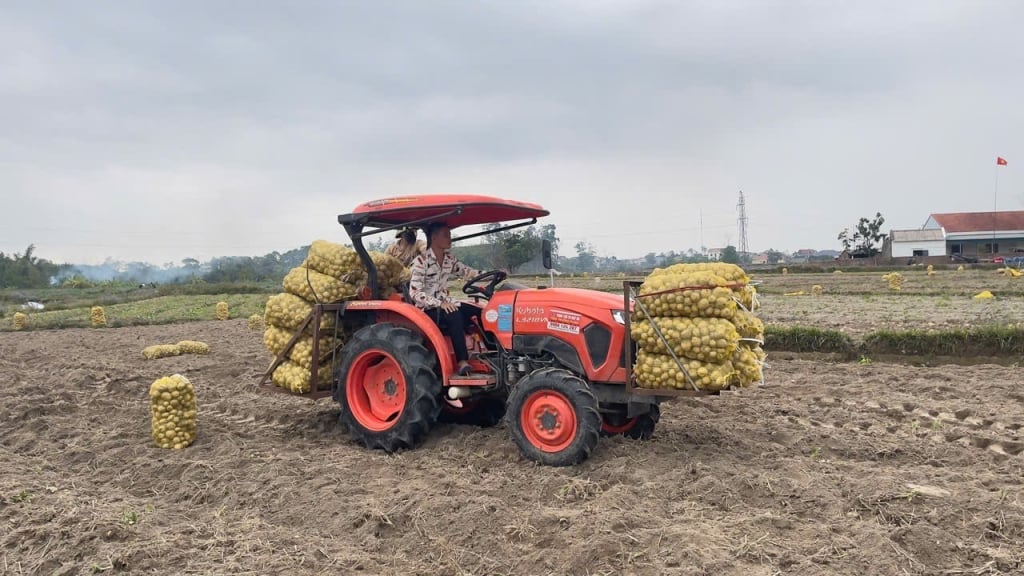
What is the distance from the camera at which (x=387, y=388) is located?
6.36 m

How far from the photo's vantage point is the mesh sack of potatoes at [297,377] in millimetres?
6375

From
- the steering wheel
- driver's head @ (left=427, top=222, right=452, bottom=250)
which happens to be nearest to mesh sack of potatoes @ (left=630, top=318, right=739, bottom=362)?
the steering wheel

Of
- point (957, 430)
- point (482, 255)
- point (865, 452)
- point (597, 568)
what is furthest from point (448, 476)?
point (482, 255)

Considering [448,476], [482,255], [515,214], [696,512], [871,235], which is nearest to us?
[696,512]

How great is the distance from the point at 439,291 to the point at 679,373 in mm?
2291

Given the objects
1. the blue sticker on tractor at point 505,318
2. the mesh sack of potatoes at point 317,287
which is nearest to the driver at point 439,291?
the blue sticker on tractor at point 505,318

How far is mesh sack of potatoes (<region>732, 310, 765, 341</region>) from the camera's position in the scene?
16.4ft

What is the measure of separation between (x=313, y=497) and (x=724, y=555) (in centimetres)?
271

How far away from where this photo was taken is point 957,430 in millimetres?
6230

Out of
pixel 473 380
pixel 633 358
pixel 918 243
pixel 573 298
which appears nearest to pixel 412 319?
pixel 473 380

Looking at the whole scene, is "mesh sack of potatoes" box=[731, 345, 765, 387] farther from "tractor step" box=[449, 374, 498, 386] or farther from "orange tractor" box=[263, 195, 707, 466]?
"tractor step" box=[449, 374, 498, 386]

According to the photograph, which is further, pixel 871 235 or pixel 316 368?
pixel 871 235

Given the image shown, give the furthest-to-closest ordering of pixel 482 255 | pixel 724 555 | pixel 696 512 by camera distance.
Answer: pixel 482 255 → pixel 696 512 → pixel 724 555

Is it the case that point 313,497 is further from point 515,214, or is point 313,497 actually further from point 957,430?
point 957,430
